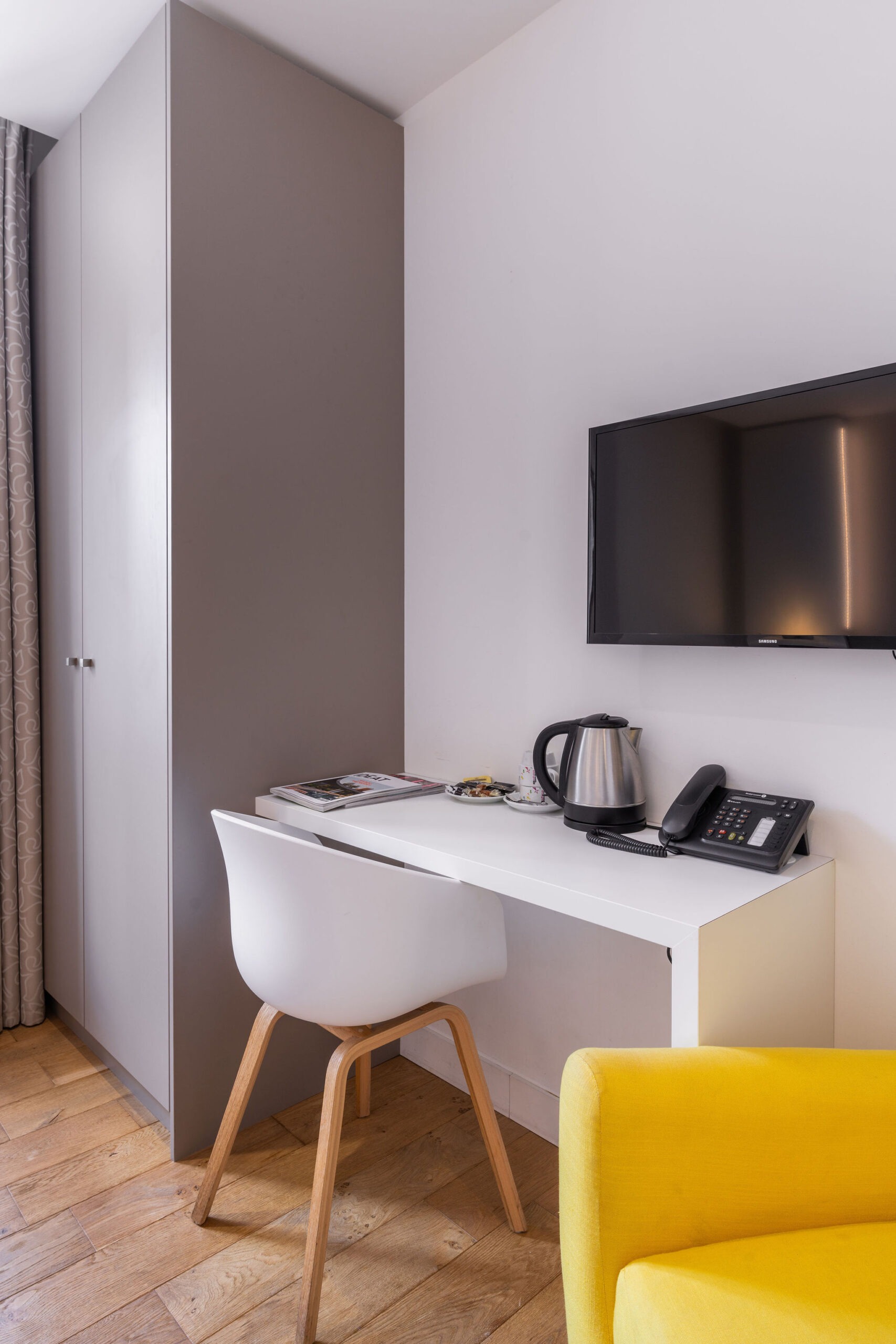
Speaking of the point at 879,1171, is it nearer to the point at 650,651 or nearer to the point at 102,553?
the point at 650,651

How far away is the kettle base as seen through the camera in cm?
153

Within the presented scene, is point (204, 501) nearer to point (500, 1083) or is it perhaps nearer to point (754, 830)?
point (754, 830)

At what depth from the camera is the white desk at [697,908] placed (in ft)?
3.51

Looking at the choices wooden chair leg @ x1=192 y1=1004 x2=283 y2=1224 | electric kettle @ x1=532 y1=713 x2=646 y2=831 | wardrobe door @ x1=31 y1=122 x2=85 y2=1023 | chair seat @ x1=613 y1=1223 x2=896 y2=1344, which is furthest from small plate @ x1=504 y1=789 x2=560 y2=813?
wardrobe door @ x1=31 y1=122 x2=85 y2=1023

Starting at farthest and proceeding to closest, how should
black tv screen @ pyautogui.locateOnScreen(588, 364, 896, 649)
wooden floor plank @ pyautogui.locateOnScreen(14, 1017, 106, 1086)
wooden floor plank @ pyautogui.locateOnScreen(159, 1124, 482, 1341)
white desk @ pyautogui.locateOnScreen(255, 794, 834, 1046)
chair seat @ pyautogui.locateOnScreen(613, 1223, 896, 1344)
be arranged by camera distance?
wooden floor plank @ pyautogui.locateOnScreen(14, 1017, 106, 1086), wooden floor plank @ pyautogui.locateOnScreen(159, 1124, 482, 1341), black tv screen @ pyautogui.locateOnScreen(588, 364, 896, 649), white desk @ pyautogui.locateOnScreen(255, 794, 834, 1046), chair seat @ pyautogui.locateOnScreen(613, 1223, 896, 1344)

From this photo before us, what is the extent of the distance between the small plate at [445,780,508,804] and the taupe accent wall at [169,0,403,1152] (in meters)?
0.34

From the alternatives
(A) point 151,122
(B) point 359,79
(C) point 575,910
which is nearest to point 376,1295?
(C) point 575,910

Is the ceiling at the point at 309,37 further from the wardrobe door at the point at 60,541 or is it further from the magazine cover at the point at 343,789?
the magazine cover at the point at 343,789

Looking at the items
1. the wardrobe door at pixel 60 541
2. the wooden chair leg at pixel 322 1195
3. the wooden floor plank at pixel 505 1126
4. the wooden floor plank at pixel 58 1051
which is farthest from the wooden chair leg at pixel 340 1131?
the wardrobe door at pixel 60 541

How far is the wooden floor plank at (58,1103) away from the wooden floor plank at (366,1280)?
0.80m

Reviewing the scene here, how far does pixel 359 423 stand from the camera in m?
2.11

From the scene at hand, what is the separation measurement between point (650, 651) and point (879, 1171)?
95 cm

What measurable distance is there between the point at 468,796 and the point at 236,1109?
0.78 metres

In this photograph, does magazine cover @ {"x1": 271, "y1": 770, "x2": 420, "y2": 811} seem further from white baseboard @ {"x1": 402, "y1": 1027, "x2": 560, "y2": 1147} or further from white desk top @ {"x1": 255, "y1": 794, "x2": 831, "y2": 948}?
white baseboard @ {"x1": 402, "y1": 1027, "x2": 560, "y2": 1147}
